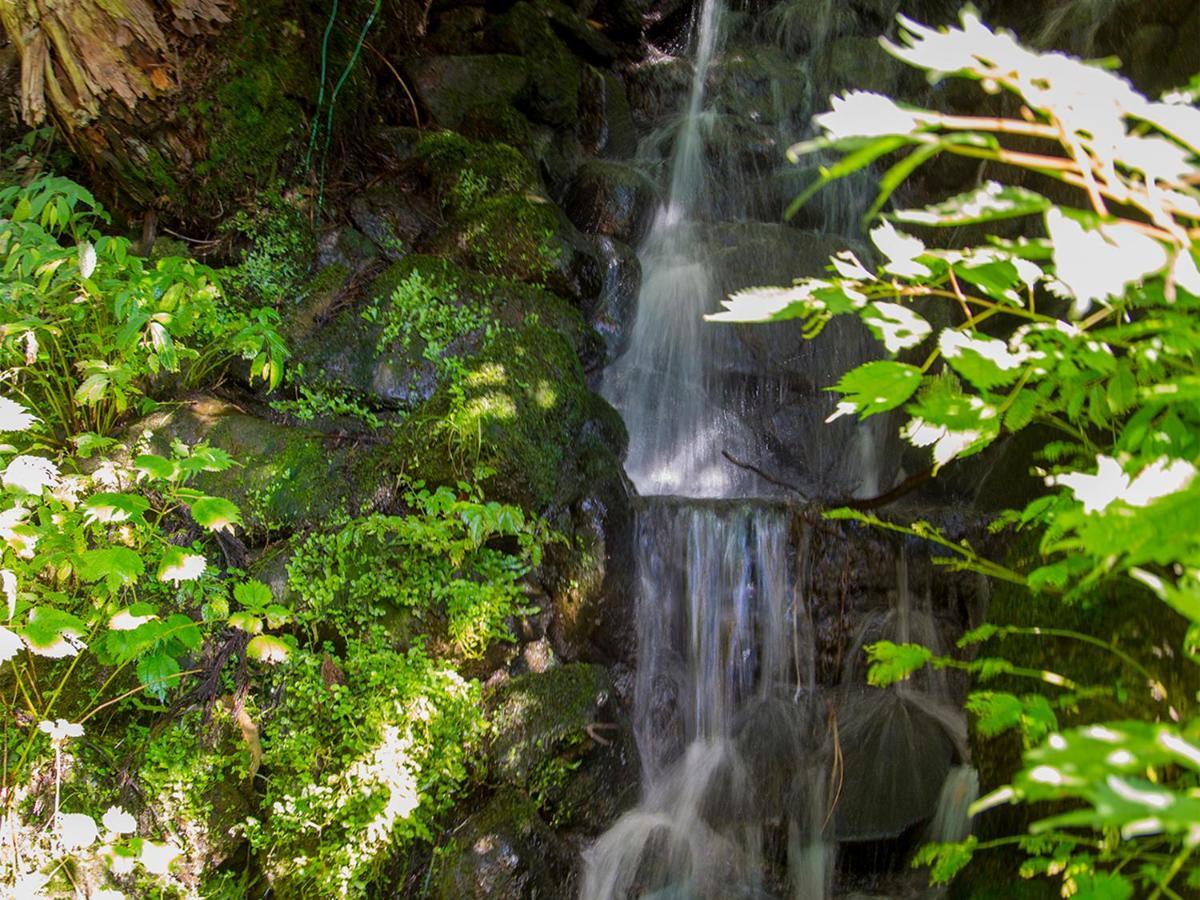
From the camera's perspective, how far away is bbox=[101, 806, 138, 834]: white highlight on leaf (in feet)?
8.09

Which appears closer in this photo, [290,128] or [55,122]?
[55,122]

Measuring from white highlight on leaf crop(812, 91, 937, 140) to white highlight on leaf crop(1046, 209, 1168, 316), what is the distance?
178 mm

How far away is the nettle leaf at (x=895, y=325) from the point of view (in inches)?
46.2

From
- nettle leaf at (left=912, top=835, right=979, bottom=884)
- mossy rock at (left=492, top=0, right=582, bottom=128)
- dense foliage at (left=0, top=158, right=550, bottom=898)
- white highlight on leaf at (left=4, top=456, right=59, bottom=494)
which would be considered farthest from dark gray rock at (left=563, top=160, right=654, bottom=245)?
nettle leaf at (left=912, top=835, right=979, bottom=884)

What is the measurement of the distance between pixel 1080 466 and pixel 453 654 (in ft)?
8.26

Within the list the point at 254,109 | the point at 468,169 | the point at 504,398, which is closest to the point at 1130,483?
the point at 504,398

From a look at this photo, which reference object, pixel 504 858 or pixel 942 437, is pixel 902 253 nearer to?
pixel 942 437

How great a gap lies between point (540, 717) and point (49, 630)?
72.1 inches

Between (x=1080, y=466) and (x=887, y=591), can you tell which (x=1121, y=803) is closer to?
(x=1080, y=466)

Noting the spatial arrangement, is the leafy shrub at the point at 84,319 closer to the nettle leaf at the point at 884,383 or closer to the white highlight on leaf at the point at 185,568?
the white highlight on leaf at the point at 185,568

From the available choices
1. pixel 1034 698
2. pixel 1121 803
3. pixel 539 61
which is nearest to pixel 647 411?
pixel 539 61

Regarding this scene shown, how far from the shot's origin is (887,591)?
14.5 ft

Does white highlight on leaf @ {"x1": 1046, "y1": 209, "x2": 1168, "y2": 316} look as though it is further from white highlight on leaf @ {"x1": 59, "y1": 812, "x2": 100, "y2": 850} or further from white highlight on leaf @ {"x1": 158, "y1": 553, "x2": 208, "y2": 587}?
white highlight on leaf @ {"x1": 59, "y1": 812, "x2": 100, "y2": 850}

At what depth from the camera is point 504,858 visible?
2.97 meters
